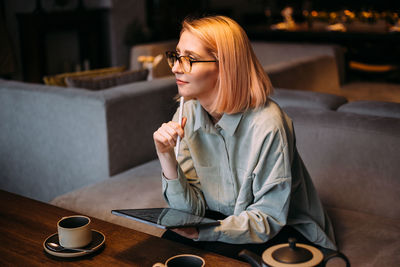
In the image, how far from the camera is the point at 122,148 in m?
2.42

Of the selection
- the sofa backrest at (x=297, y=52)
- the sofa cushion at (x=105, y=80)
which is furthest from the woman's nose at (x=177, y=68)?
the sofa backrest at (x=297, y=52)

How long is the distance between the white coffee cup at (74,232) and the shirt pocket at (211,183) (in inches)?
16.0

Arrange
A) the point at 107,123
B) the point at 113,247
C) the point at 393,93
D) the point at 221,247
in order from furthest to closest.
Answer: the point at 393,93 → the point at 107,123 → the point at 221,247 → the point at 113,247

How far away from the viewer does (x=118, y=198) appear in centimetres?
208

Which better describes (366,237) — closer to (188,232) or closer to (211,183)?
(211,183)

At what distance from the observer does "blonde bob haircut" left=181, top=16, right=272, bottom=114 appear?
1331 millimetres

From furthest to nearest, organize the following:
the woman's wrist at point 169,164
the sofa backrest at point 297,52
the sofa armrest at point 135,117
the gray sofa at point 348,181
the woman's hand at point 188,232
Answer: the sofa backrest at point 297,52 < the sofa armrest at point 135,117 < the gray sofa at point 348,181 < the woman's wrist at point 169,164 < the woman's hand at point 188,232

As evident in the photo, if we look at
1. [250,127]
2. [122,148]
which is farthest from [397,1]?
[250,127]

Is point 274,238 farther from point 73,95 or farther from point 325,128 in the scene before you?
point 73,95

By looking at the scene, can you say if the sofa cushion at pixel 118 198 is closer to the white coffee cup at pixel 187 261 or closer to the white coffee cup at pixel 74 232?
the white coffee cup at pixel 74 232

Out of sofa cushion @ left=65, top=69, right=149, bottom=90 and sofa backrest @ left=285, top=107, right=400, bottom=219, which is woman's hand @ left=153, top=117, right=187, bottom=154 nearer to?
sofa backrest @ left=285, top=107, right=400, bottom=219

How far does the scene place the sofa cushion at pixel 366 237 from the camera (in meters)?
1.50

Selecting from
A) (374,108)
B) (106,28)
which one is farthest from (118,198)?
(106,28)

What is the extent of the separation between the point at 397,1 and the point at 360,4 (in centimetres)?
63
